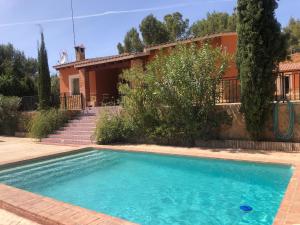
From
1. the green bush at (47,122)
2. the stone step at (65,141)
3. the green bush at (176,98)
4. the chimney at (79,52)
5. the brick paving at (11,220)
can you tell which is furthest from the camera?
the chimney at (79,52)

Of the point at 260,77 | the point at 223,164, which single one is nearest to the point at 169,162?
the point at 223,164

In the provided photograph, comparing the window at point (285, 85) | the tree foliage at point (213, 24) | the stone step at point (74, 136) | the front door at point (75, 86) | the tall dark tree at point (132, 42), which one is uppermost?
the tree foliage at point (213, 24)

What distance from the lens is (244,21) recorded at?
12.7 meters

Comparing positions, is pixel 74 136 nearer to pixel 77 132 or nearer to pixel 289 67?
pixel 77 132

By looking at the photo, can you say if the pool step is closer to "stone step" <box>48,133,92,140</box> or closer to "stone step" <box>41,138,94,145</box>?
"stone step" <box>41,138,94,145</box>

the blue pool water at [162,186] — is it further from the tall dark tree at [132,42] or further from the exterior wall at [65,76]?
the tall dark tree at [132,42]

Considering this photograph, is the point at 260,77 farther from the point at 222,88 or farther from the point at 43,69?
the point at 43,69

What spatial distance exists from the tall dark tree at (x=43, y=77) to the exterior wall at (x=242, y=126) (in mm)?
12793

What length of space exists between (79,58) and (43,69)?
26.2 feet

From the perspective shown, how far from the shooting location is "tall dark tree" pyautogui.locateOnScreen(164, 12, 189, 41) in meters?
47.0

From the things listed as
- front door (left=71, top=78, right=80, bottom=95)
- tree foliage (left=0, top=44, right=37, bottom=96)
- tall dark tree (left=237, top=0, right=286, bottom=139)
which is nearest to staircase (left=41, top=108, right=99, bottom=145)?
front door (left=71, top=78, right=80, bottom=95)

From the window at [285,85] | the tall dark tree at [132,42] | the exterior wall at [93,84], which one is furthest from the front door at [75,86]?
the tall dark tree at [132,42]

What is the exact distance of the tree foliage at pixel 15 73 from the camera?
30205 millimetres

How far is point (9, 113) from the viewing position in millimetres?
23500
